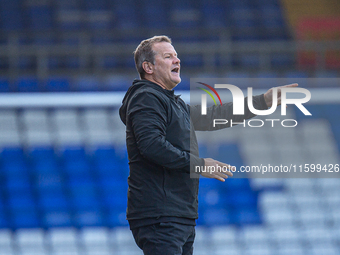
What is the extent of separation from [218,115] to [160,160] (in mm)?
452

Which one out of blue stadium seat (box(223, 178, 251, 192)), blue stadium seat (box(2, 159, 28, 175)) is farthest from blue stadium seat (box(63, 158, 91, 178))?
blue stadium seat (box(223, 178, 251, 192))

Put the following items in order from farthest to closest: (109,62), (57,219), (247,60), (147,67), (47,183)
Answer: (247,60)
(109,62)
(47,183)
(57,219)
(147,67)

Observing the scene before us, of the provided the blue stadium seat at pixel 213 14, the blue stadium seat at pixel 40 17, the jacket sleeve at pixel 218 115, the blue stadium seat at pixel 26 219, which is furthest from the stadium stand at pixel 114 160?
the jacket sleeve at pixel 218 115

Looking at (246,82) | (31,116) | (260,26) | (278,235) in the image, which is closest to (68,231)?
(31,116)

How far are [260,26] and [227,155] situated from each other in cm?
362

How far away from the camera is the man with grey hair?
4.02 feet

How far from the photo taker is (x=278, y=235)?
13.3 feet

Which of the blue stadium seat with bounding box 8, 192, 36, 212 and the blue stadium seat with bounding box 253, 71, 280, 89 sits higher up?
the blue stadium seat with bounding box 253, 71, 280, 89

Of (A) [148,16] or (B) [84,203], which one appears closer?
(B) [84,203]

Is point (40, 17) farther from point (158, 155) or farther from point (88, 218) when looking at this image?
point (158, 155)

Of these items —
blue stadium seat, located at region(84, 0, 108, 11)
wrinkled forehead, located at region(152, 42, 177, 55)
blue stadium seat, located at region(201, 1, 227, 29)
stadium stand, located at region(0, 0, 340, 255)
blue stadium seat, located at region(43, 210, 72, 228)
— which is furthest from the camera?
blue stadium seat, located at region(84, 0, 108, 11)

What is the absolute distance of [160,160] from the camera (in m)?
1.22

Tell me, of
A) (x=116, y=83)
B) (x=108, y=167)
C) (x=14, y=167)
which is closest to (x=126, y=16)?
(x=116, y=83)

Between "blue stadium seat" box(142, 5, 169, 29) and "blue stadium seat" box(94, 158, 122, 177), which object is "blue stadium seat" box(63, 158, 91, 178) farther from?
"blue stadium seat" box(142, 5, 169, 29)
